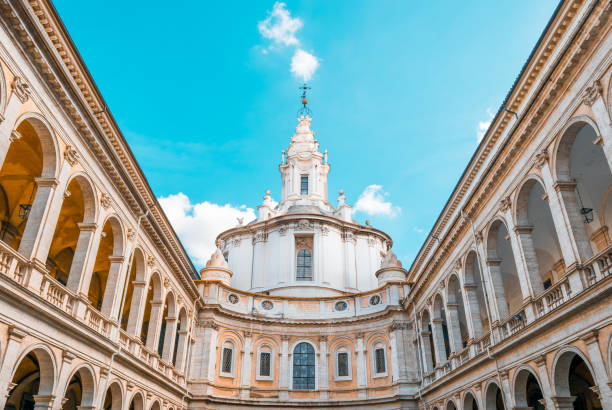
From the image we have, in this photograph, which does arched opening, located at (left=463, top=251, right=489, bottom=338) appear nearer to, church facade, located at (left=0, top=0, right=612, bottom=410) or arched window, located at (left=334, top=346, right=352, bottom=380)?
church facade, located at (left=0, top=0, right=612, bottom=410)

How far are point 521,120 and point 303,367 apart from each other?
24.3m

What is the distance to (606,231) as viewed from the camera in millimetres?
21688

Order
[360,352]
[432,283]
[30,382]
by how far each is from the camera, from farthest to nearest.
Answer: [360,352] → [432,283] → [30,382]

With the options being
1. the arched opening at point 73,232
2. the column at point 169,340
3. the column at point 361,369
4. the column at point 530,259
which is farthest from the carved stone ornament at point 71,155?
the column at point 361,369

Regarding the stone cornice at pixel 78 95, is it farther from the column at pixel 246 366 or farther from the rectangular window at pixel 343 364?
the rectangular window at pixel 343 364

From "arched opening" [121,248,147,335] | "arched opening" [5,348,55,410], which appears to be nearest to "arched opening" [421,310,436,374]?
"arched opening" [121,248,147,335]

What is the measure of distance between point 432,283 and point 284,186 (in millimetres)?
26789

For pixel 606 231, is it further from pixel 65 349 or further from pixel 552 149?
pixel 65 349

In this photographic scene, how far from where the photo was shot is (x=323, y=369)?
3441 cm

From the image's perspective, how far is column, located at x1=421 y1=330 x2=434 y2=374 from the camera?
29.4 meters

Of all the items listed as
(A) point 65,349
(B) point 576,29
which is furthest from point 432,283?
(A) point 65,349

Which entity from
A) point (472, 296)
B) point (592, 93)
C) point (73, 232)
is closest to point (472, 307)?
point (472, 296)

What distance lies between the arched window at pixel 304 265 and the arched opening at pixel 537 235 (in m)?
20.7

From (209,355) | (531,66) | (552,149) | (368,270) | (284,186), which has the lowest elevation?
(209,355)
